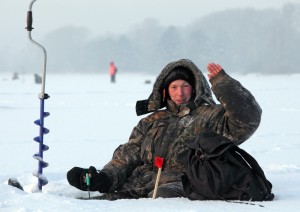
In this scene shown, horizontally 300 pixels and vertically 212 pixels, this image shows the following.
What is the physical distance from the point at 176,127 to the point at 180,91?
0.27 metres

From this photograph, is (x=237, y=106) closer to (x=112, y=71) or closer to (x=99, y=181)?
(x=99, y=181)

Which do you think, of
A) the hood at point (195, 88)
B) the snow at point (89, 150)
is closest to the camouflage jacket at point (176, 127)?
the hood at point (195, 88)

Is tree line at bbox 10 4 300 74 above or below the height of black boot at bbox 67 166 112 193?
above

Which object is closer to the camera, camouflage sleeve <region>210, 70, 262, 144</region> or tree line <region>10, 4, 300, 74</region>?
camouflage sleeve <region>210, 70, 262, 144</region>

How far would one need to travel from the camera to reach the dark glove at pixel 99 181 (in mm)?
3752

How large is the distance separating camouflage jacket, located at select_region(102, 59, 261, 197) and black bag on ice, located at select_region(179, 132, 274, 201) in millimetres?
303

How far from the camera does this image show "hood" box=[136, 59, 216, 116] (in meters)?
3.85

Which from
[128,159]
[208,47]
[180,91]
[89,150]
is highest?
[208,47]

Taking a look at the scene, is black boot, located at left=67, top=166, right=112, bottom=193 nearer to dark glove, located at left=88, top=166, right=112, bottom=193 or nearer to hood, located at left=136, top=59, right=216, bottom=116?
dark glove, located at left=88, top=166, right=112, bottom=193

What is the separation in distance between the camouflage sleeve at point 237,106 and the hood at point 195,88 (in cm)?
31

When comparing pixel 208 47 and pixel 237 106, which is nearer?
pixel 237 106

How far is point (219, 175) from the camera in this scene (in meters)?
3.16

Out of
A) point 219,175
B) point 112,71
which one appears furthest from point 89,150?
point 112,71

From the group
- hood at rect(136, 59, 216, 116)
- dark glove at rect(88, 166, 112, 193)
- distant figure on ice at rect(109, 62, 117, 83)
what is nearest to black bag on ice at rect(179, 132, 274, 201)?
hood at rect(136, 59, 216, 116)
